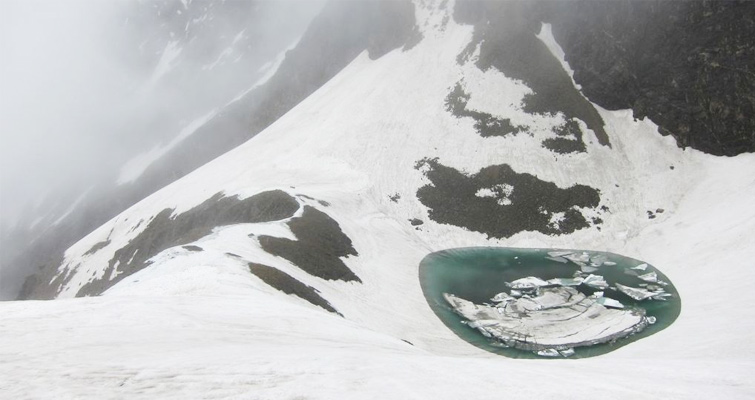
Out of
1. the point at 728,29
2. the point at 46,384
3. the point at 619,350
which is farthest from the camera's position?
the point at 728,29

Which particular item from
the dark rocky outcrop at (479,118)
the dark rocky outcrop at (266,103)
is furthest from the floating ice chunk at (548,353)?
the dark rocky outcrop at (266,103)

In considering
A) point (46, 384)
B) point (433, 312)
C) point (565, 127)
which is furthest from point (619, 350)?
point (565, 127)

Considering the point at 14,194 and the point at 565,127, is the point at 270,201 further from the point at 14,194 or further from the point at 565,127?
the point at 14,194

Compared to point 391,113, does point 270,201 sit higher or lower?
lower

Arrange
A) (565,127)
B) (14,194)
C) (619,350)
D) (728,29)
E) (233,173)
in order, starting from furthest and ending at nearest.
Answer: (14,194) → (233,173) → (565,127) → (728,29) → (619,350)

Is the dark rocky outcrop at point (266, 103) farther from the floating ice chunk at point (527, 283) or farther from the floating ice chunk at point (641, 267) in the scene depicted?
the floating ice chunk at point (641, 267)

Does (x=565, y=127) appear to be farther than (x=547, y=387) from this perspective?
Yes
